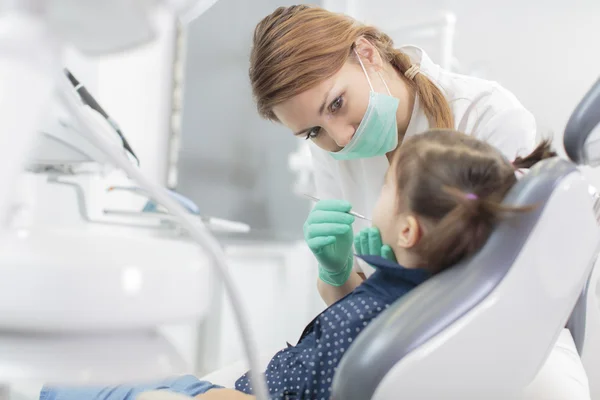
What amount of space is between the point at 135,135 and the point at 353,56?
102 cm

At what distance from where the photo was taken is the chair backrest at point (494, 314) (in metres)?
0.59

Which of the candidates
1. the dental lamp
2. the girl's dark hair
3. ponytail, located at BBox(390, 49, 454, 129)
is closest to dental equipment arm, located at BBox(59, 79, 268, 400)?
Answer: the dental lamp

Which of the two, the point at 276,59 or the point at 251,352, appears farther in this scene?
the point at 276,59

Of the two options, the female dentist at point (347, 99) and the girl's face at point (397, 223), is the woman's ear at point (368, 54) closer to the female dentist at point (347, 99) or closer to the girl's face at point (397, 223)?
the female dentist at point (347, 99)

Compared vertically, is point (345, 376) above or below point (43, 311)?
below

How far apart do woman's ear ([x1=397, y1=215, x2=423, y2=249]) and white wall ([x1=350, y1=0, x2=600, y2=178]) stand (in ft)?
4.58

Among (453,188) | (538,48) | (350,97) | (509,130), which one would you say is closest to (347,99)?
(350,97)

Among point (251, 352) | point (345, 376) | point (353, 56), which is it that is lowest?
point (345, 376)

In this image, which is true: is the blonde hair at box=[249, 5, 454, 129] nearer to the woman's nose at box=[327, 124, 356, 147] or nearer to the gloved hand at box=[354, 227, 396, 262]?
the woman's nose at box=[327, 124, 356, 147]

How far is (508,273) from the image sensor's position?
2.03 ft

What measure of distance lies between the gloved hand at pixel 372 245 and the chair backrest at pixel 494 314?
0.79ft

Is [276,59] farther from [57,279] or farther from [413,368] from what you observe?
[57,279]

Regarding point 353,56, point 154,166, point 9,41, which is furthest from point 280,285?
point 9,41

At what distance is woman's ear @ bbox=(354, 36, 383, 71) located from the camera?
1253mm
